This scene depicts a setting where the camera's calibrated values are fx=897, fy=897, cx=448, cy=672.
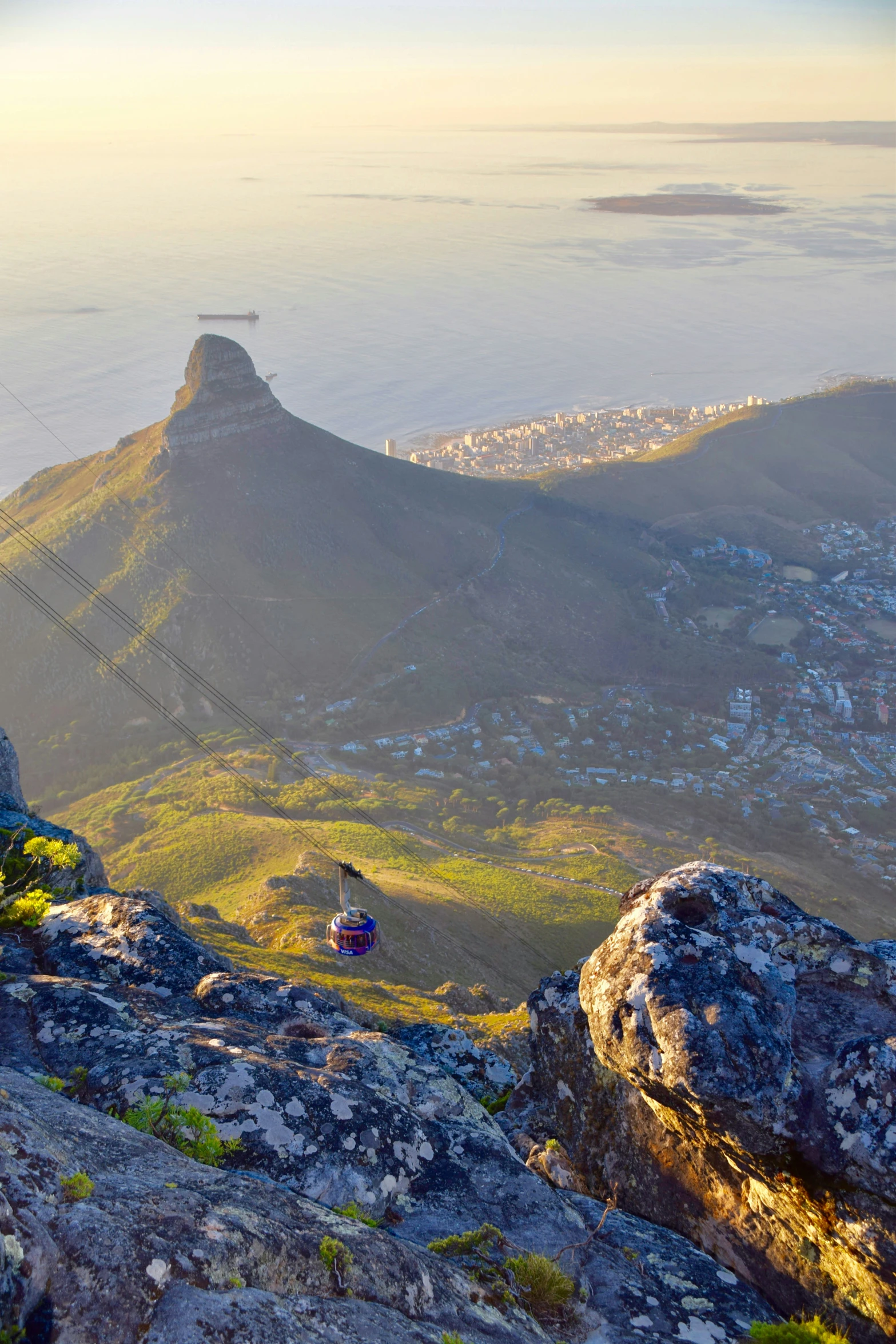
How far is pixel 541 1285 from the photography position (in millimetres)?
6699

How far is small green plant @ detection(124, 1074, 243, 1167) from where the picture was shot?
7.23 meters

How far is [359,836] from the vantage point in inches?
1820

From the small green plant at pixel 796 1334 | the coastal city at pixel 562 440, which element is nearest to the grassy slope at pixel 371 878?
the small green plant at pixel 796 1334

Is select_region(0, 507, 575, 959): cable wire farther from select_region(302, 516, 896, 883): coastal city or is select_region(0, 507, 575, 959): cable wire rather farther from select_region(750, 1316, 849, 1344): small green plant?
select_region(750, 1316, 849, 1344): small green plant

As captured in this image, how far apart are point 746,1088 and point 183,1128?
183 inches

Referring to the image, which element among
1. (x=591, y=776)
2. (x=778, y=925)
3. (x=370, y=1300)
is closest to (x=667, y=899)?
(x=778, y=925)

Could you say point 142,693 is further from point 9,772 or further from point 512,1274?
point 512,1274

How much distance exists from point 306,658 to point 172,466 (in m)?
20.2

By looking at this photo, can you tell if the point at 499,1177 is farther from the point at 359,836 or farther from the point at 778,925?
the point at 359,836

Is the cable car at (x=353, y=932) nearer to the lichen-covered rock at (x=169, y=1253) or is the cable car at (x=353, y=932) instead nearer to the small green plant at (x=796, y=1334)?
the lichen-covered rock at (x=169, y=1253)

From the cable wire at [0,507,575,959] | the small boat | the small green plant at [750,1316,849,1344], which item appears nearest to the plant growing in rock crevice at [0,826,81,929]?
the small green plant at [750,1316,849,1344]

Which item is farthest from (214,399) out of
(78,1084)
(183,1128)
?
(183,1128)

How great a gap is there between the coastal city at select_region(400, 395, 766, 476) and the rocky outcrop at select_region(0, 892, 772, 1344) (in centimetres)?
9982

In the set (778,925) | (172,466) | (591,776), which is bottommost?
(591,776)
